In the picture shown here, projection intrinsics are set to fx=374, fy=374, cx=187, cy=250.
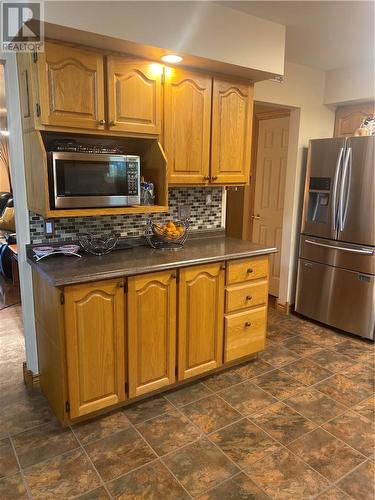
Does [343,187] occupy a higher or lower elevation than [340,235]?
higher

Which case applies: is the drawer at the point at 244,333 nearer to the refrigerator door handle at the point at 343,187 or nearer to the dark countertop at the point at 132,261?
the dark countertop at the point at 132,261

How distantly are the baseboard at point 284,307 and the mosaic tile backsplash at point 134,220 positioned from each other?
141 centimetres

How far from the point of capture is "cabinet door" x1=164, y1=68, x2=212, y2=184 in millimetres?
2533

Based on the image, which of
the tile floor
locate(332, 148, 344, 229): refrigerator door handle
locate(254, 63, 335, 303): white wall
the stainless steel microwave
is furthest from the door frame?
the stainless steel microwave

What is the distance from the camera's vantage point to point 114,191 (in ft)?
7.83

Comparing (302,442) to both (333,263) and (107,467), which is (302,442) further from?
(333,263)

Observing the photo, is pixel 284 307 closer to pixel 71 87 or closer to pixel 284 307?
pixel 284 307

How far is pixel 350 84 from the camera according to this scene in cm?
363

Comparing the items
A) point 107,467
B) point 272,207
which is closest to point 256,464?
point 107,467

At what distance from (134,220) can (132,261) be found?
0.59 meters

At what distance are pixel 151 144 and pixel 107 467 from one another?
6.55 ft

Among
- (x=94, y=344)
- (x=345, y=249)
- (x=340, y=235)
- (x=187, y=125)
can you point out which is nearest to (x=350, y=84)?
(x=340, y=235)

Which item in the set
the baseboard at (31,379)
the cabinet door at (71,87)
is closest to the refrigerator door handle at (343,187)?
the cabinet door at (71,87)

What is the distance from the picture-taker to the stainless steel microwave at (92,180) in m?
2.17
